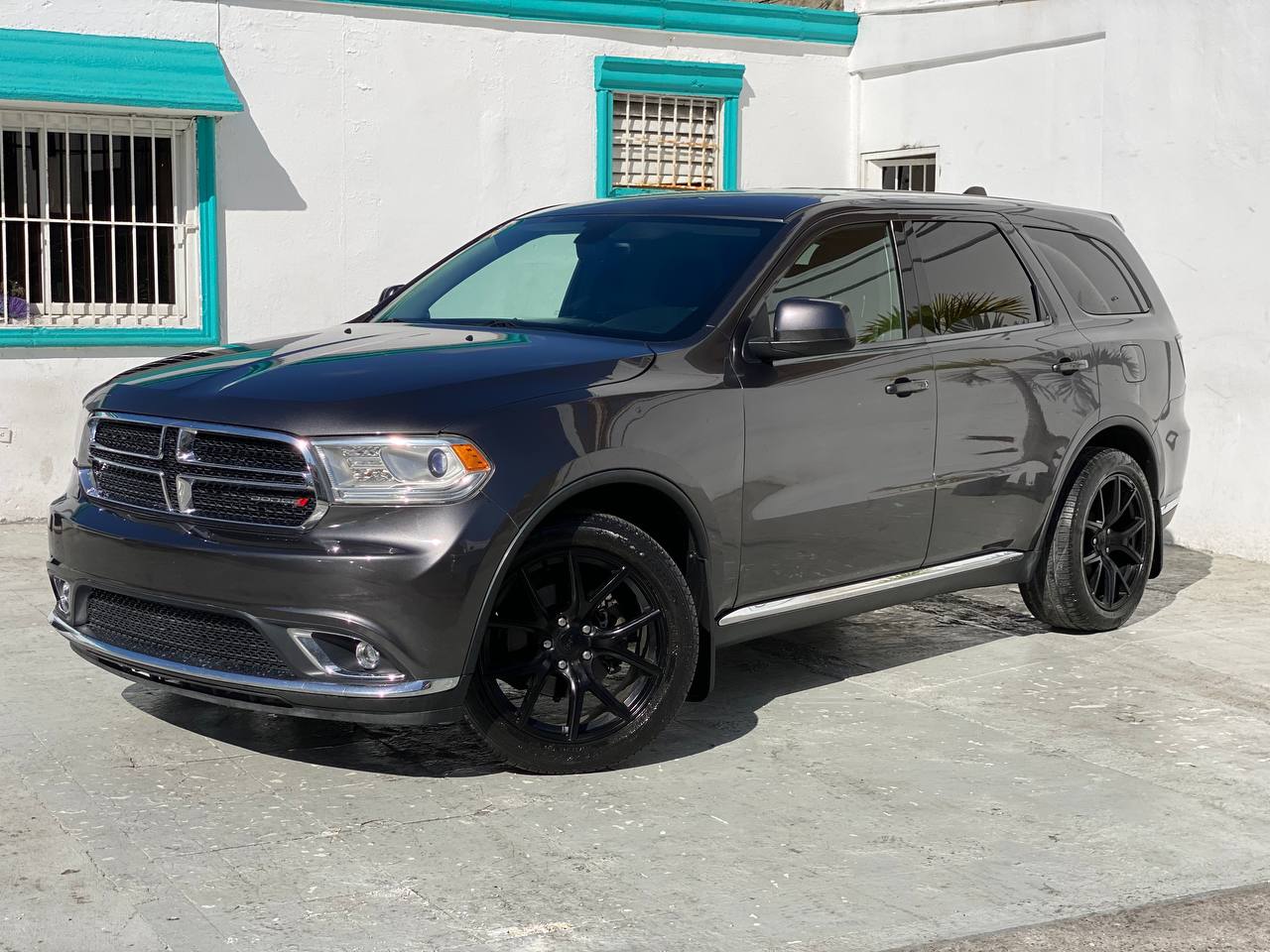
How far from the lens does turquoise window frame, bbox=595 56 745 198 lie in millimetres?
11938

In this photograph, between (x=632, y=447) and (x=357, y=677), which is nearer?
(x=357, y=677)

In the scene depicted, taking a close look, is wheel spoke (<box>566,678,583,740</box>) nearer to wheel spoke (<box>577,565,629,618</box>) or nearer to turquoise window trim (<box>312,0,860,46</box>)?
wheel spoke (<box>577,565,629,618</box>)

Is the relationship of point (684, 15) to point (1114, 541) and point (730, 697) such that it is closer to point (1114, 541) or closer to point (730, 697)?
point (1114, 541)

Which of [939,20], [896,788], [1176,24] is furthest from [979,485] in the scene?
[939,20]

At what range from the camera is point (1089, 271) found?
727 centimetres

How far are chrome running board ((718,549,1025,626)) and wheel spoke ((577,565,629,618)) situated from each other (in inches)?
22.0

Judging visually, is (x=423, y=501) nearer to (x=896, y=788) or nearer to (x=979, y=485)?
(x=896, y=788)

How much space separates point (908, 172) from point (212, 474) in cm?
899

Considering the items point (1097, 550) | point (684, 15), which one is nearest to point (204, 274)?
point (684, 15)

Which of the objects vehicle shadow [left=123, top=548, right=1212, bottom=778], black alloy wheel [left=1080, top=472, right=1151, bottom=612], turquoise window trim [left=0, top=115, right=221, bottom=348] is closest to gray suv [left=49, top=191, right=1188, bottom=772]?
black alloy wheel [left=1080, top=472, right=1151, bottom=612]

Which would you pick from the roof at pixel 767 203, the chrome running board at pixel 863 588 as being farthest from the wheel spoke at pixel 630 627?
the roof at pixel 767 203

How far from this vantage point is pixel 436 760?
17.4 feet

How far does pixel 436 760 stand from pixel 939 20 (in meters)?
8.45

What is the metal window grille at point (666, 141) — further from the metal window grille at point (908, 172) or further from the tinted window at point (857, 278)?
the tinted window at point (857, 278)
